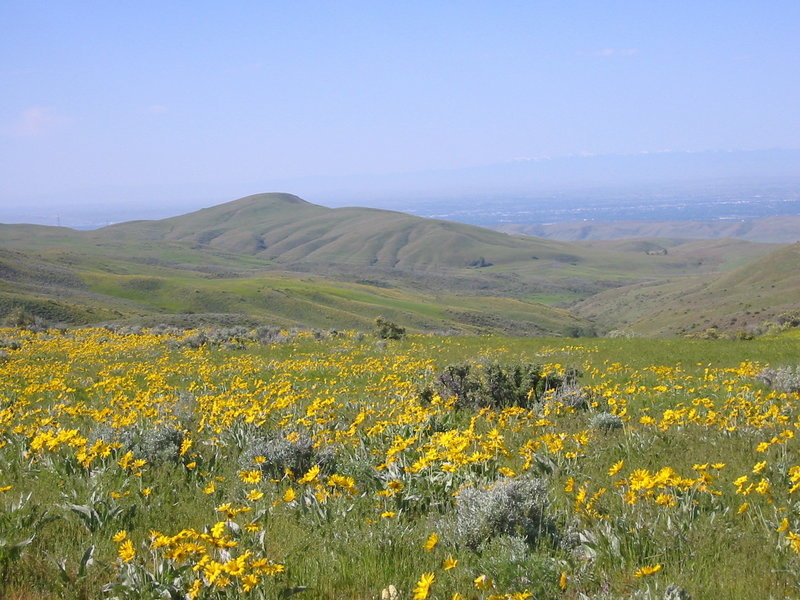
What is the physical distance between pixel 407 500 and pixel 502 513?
108 cm

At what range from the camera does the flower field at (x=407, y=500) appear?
368cm

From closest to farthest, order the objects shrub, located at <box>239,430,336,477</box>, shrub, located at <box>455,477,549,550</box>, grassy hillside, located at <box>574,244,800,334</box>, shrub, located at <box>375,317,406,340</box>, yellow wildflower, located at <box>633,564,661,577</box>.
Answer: yellow wildflower, located at <box>633,564,661,577</box>
shrub, located at <box>455,477,549,550</box>
shrub, located at <box>239,430,336,477</box>
shrub, located at <box>375,317,406,340</box>
grassy hillside, located at <box>574,244,800,334</box>

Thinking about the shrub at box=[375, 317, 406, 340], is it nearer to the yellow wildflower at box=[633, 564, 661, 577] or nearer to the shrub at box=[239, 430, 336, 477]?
the shrub at box=[239, 430, 336, 477]

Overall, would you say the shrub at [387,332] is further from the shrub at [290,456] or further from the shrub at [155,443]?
the shrub at [290,456]

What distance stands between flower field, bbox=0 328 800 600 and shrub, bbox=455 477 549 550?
0.05 ft

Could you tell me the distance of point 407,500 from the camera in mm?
5176

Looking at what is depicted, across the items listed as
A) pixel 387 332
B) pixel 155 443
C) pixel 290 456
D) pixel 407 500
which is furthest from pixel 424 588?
pixel 387 332

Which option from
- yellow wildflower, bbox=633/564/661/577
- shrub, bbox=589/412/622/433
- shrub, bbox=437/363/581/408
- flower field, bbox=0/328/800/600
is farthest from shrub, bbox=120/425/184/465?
shrub, bbox=589/412/622/433

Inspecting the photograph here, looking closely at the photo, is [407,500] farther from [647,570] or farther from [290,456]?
[647,570]

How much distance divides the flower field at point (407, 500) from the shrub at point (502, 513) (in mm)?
15

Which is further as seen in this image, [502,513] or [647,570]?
[502,513]

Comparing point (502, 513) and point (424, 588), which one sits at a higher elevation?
point (424, 588)

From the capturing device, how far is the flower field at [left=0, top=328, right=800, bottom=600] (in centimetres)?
368

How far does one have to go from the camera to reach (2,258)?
263 ft
